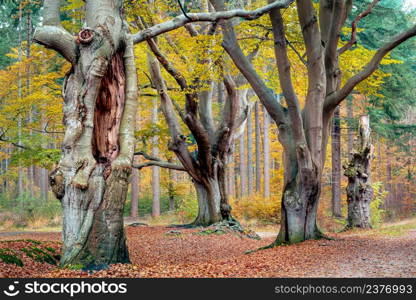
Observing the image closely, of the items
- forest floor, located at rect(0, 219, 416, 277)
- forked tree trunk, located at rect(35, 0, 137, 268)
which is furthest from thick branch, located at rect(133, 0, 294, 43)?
forest floor, located at rect(0, 219, 416, 277)

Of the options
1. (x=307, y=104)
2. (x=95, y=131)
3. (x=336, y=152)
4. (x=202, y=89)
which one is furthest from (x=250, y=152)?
(x=95, y=131)

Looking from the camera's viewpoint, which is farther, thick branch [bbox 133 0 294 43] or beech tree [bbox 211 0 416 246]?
beech tree [bbox 211 0 416 246]

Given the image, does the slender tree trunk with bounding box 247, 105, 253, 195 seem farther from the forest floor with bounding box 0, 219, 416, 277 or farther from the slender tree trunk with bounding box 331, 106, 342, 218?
the forest floor with bounding box 0, 219, 416, 277

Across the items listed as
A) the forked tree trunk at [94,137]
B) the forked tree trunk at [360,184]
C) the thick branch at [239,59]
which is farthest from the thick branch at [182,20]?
the forked tree trunk at [360,184]

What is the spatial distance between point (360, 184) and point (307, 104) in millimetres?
5954

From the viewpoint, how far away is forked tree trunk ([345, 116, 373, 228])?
1440 cm

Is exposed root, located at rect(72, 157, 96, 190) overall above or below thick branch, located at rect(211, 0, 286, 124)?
below

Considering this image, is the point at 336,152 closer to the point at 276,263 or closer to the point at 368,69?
the point at 368,69

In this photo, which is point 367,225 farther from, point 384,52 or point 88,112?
point 88,112

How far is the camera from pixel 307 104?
32.0 ft

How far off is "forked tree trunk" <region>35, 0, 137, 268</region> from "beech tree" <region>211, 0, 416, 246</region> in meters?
3.52

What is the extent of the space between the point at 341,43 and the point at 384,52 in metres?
2.90

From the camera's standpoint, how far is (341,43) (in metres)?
12.0

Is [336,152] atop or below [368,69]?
below
